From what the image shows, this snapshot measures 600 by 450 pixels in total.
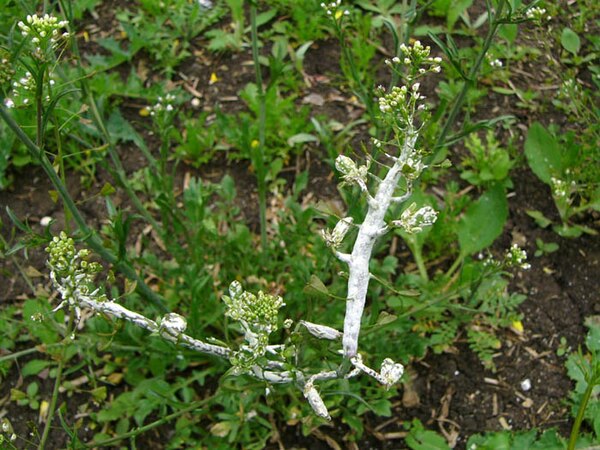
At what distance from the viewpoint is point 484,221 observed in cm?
316

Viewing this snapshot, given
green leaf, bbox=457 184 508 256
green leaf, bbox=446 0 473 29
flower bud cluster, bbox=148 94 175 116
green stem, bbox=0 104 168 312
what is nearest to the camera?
green stem, bbox=0 104 168 312

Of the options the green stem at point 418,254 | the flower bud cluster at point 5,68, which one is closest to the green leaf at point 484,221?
the green stem at point 418,254

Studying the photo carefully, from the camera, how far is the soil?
293 cm

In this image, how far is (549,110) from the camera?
3.83 metres

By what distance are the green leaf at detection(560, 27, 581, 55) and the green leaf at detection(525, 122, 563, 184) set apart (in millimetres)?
519

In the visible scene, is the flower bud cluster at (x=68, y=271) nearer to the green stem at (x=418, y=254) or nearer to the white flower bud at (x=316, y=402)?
the white flower bud at (x=316, y=402)

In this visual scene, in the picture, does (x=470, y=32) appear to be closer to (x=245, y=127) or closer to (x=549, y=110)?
(x=549, y=110)

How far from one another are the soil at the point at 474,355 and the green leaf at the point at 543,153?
0.13 metres

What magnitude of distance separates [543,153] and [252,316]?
7.80ft

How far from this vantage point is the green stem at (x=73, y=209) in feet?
5.84

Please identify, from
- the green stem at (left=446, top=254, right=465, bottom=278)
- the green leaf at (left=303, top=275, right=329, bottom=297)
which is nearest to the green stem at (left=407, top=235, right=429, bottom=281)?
the green stem at (left=446, top=254, right=465, bottom=278)

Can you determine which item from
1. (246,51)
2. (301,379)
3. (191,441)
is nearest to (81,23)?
(246,51)

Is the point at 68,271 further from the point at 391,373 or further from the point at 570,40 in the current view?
the point at 570,40

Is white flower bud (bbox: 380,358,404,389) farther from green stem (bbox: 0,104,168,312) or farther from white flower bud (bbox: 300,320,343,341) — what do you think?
green stem (bbox: 0,104,168,312)
